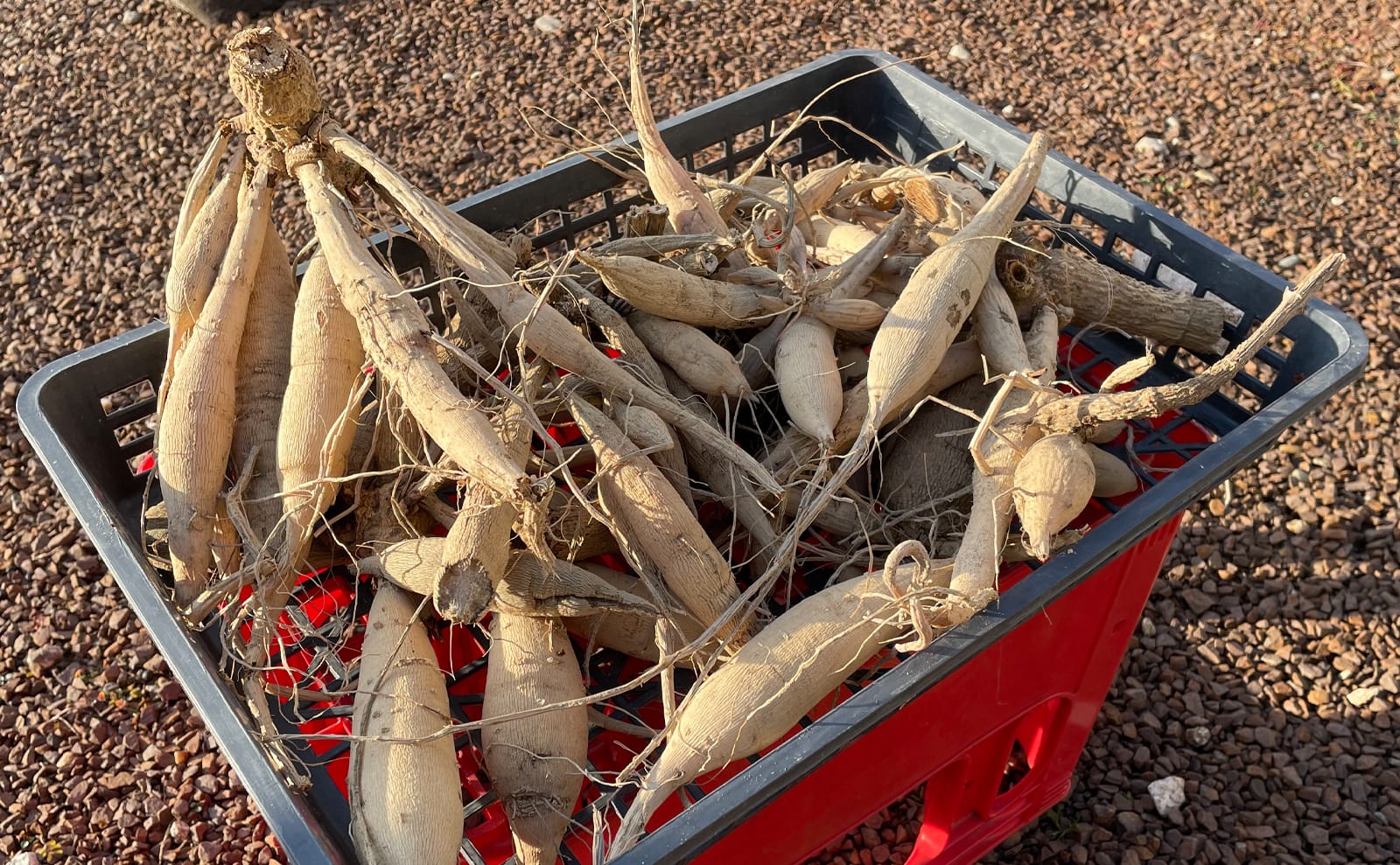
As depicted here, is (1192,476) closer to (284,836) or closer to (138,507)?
(284,836)

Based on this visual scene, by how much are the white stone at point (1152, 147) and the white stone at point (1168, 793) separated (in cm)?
206

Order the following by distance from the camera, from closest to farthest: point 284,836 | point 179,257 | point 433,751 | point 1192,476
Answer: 1. point 284,836
2. point 433,751
3. point 1192,476
4. point 179,257

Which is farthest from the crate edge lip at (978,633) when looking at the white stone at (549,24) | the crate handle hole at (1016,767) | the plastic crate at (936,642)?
the white stone at (549,24)

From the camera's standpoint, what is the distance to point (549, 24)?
13.3 feet

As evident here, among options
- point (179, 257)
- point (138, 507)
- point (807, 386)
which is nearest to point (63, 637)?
point (138, 507)

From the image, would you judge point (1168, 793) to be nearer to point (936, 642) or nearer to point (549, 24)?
point (936, 642)

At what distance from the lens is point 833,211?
2154 mm

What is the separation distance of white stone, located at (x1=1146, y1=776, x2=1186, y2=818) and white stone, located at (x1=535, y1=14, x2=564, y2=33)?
3.28 metres

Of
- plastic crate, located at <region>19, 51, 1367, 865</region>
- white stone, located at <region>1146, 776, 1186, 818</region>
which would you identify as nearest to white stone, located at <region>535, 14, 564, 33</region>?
plastic crate, located at <region>19, 51, 1367, 865</region>

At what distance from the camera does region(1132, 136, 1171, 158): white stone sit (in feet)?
11.1

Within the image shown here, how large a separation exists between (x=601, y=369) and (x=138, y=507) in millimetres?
855

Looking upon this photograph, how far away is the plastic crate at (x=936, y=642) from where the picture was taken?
1.27m

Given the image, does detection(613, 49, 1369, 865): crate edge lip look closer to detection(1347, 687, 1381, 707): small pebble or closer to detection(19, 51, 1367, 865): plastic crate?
detection(19, 51, 1367, 865): plastic crate

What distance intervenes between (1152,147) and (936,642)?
2.67 m
